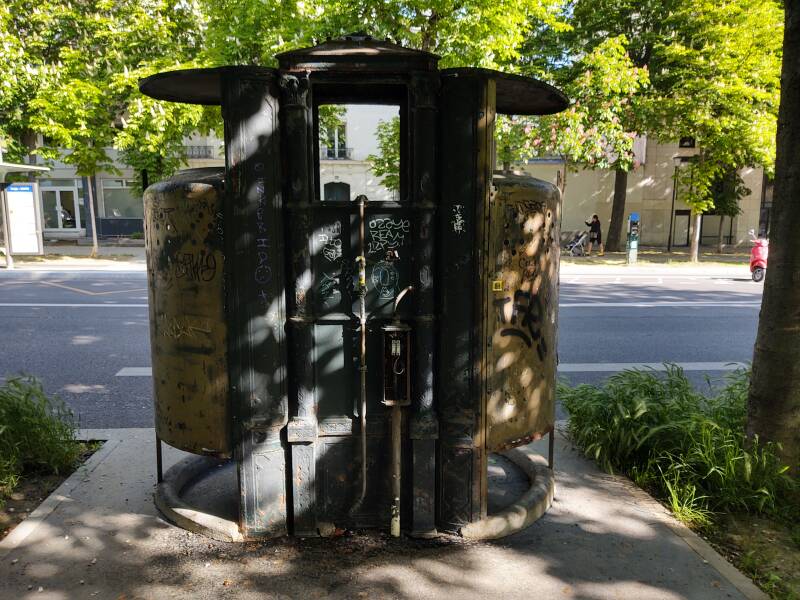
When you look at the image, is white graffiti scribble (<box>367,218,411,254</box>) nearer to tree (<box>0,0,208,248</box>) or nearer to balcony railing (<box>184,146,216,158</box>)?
tree (<box>0,0,208,248</box>)

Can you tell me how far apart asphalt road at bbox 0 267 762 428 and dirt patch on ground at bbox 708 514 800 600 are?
3.87 meters

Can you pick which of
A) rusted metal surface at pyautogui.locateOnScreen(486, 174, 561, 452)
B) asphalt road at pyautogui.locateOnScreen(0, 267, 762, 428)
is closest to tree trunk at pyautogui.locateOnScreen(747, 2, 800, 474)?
rusted metal surface at pyautogui.locateOnScreen(486, 174, 561, 452)

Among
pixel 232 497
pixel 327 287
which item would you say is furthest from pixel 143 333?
pixel 327 287

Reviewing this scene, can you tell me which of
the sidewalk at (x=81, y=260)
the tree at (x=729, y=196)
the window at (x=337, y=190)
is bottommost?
the sidewalk at (x=81, y=260)

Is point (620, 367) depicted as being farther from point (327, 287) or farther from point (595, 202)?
point (595, 202)

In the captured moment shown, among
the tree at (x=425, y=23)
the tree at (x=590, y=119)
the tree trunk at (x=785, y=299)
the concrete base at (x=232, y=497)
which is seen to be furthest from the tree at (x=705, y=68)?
the concrete base at (x=232, y=497)

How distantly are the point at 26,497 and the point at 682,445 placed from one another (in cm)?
461

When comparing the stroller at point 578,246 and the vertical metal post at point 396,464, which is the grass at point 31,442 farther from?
the stroller at point 578,246

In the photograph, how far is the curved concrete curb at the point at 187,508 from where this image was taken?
3.70 meters

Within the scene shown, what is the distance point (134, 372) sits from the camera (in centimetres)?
788

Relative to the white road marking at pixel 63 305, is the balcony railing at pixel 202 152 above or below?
above

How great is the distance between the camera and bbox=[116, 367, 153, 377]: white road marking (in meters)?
7.76

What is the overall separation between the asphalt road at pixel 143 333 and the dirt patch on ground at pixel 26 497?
1460 mm

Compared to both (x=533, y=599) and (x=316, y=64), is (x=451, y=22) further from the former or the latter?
(x=533, y=599)
